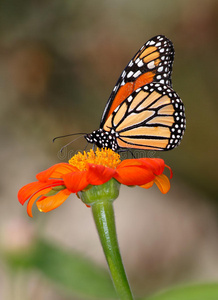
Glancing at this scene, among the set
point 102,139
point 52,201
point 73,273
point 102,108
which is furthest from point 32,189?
point 102,108

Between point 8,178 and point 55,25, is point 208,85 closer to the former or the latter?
point 55,25

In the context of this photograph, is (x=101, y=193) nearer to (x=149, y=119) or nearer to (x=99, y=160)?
(x=99, y=160)

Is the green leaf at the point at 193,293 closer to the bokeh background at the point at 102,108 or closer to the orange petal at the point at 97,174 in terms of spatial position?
the orange petal at the point at 97,174

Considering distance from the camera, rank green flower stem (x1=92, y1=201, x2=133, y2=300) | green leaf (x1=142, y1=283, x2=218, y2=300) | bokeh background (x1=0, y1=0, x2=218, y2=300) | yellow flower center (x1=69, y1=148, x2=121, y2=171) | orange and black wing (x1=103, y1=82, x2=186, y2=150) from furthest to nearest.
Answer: bokeh background (x1=0, y1=0, x2=218, y2=300) < orange and black wing (x1=103, y1=82, x2=186, y2=150) < yellow flower center (x1=69, y1=148, x2=121, y2=171) < green flower stem (x1=92, y1=201, x2=133, y2=300) < green leaf (x1=142, y1=283, x2=218, y2=300)

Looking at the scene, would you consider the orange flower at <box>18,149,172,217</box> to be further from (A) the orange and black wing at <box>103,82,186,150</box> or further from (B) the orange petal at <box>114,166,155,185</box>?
(A) the orange and black wing at <box>103,82,186,150</box>

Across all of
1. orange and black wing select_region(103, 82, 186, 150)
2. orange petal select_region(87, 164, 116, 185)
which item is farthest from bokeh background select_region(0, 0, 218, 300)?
orange petal select_region(87, 164, 116, 185)

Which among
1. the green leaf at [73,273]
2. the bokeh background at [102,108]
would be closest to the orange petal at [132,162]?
the green leaf at [73,273]
